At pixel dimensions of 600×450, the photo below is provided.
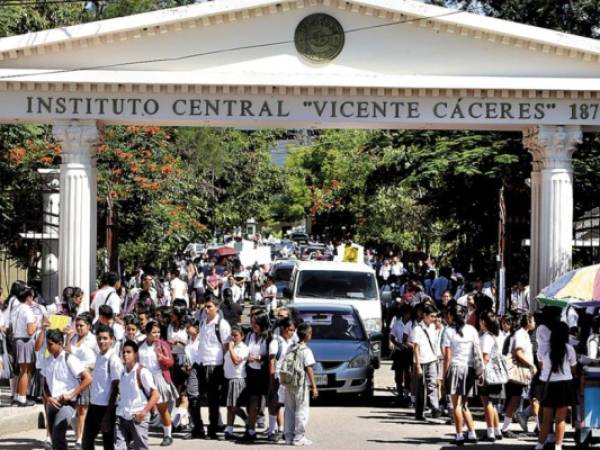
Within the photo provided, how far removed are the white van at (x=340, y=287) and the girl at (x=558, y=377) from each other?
10.8 m

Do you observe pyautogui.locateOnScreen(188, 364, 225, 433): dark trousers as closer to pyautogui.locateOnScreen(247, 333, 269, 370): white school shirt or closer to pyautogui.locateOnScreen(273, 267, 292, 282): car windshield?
pyautogui.locateOnScreen(247, 333, 269, 370): white school shirt

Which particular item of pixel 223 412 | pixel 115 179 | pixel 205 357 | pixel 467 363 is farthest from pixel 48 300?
pixel 467 363

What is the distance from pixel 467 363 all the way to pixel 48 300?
573 inches

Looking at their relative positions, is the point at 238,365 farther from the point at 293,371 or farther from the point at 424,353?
the point at 424,353

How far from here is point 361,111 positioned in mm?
26312

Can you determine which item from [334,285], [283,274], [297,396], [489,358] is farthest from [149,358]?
[283,274]

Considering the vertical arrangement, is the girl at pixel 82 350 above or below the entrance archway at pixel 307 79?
below

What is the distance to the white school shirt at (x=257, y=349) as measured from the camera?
1731cm

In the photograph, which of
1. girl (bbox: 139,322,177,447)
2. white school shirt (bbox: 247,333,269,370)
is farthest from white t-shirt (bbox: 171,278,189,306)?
girl (bbox: 139,322,177,447)

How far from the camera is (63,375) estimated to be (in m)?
14.4

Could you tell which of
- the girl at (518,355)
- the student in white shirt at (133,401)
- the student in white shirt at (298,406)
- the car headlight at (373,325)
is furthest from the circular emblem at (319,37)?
the student in white shirt at (133,401)

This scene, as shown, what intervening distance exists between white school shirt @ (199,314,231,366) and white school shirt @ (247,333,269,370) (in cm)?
32

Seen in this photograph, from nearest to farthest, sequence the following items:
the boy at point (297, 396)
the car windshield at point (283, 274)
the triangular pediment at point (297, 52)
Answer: the boy at point (297, 396) → the triangular pediment at point (297, 52) → the car windshield at point (283, 274)

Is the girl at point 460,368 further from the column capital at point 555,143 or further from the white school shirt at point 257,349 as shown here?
the column capital at point 555,143
